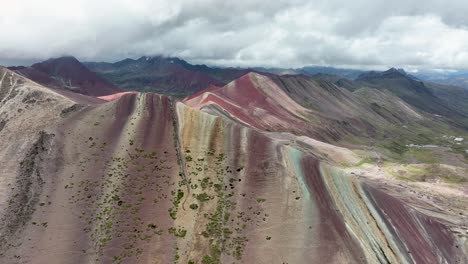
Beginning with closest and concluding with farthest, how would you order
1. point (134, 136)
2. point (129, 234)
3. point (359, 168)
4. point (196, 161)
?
point (129, 234), point (196, 161), point (134, 136), point (359, 168)

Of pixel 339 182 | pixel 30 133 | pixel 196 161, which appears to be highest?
pixel 30 133

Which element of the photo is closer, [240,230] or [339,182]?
[240,230]

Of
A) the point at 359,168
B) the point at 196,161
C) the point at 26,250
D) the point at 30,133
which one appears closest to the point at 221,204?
the point at 196,161

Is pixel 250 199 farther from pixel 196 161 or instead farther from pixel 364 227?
pixel 364 227

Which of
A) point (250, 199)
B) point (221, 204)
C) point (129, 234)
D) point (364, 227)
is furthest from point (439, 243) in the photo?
point (129, 234)

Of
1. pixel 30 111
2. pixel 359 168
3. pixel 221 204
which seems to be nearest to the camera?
pixel 221 204

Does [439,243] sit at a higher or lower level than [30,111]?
lower

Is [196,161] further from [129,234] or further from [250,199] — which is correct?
[129,234]
